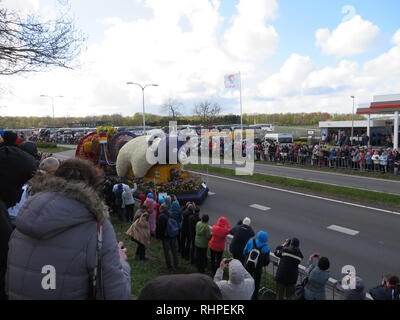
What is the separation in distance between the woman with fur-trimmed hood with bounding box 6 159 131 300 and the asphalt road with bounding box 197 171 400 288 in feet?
22.4

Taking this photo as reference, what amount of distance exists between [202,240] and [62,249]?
5.61 meters

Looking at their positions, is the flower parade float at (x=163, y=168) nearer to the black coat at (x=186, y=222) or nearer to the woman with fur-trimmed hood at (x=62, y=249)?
the black coat at (x=186, y=222)

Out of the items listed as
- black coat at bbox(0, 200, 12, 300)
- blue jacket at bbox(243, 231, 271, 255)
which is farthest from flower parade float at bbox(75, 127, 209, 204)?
black coat at bbox(0, 200, 12, 300)

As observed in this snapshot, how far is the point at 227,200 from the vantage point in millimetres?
14539

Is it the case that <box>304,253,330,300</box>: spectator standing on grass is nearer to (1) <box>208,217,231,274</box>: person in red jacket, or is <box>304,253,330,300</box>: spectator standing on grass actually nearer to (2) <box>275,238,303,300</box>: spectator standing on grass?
(2) <box>275,238,303,300</box>: spectator standing on grass

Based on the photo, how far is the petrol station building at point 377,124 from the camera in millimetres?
24656

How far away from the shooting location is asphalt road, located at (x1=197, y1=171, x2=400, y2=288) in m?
7.90

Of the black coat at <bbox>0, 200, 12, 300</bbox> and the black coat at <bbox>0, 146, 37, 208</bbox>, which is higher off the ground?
the black coat at <bbox>0, 146, 37, 208</bbox>

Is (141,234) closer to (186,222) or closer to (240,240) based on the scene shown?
(186,222)

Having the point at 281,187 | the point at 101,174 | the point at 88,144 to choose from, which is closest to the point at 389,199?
the point at 281,187

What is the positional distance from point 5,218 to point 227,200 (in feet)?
39.8

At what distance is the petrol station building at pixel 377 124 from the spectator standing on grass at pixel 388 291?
22051 mm
